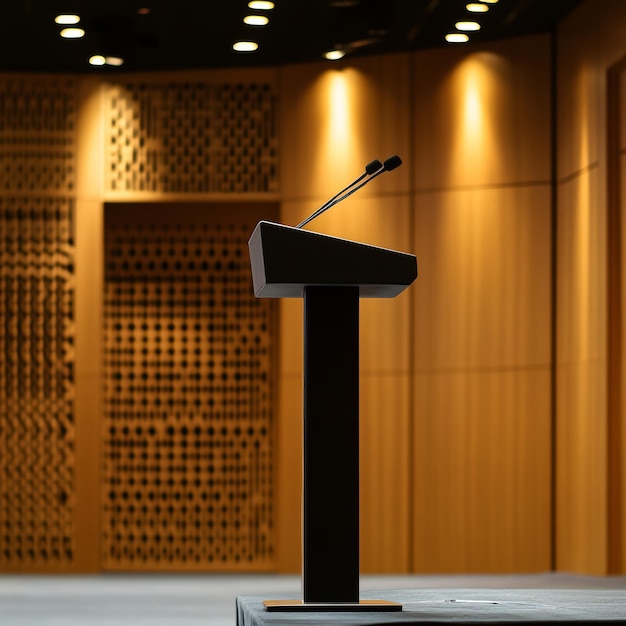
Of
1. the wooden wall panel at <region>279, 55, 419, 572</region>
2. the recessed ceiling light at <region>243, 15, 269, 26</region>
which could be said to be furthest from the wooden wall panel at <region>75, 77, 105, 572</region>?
the recessed ceiling light at <region>243, 15, 269, 26</region>

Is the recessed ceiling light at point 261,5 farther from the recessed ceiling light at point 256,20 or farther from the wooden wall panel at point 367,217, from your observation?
the wooden wall panel at point 367,217

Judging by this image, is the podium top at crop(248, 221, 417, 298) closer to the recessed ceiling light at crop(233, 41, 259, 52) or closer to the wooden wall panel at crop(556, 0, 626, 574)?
the wooden wall panel at crop(556, 0, 626, 574)

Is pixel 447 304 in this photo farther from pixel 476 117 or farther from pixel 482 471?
pixel 476 117

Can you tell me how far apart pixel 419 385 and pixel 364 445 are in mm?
519

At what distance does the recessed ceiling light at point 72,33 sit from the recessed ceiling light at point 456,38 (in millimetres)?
2222

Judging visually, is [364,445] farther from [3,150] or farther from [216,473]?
[3,150]

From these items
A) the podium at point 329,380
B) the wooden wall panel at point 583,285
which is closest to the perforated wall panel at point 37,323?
the wooden wall panel at point 583,285

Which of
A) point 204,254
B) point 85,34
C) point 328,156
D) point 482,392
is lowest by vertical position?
point 482,392

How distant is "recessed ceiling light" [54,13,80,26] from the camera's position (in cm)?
664

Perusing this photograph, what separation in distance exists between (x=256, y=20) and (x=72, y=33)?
1.11 m

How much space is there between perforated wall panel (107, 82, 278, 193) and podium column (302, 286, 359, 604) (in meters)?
4.22

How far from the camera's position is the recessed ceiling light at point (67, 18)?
6.64 m

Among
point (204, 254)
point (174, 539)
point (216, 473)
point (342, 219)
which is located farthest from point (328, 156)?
point (174, 539)

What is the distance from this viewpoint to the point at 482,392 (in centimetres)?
718
